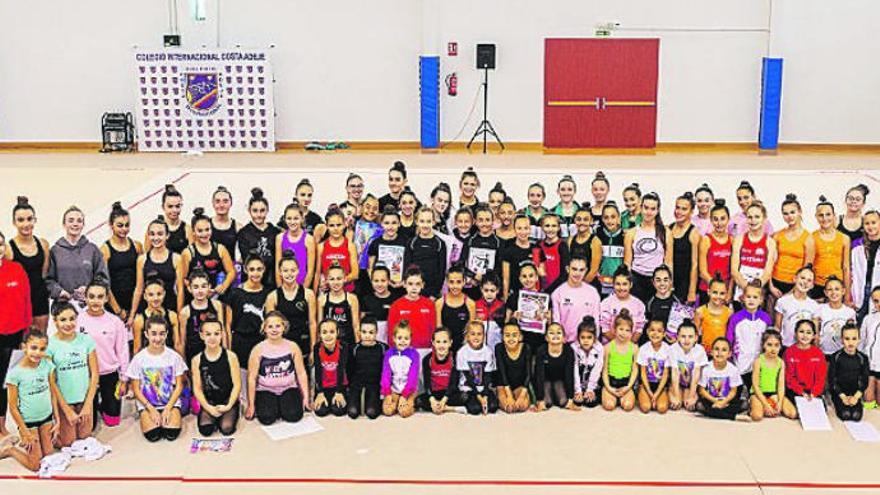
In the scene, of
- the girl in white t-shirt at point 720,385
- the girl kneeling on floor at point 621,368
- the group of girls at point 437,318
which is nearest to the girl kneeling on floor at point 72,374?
the group of girls at point 437,318

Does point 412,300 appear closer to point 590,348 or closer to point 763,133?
point 590,348

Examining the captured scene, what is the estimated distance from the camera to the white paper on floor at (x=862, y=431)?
792 cm

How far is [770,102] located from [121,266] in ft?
54.2

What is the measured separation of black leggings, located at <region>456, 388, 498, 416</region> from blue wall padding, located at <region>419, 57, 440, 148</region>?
13977 millimetres

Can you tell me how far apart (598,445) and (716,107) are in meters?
15.8

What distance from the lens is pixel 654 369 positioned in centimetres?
852

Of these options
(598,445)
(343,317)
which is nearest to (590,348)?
(598,445)

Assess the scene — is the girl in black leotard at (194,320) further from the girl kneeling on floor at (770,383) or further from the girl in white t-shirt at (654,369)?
the girl kneeling on floor at (770,383)

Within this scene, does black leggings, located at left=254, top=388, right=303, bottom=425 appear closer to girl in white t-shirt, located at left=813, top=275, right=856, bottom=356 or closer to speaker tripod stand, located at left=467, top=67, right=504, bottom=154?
girl in white t-shirt, located at left=813, top=275, right=856, bottom=356

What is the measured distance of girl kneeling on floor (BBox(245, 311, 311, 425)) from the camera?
8195mm

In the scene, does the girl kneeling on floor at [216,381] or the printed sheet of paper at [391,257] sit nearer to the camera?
the girl kneeling on floor at [216,381]

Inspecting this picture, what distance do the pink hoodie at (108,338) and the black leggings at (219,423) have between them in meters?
0.77

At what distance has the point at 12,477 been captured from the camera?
7285mm

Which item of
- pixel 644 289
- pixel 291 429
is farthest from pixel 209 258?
pixel 644 289
